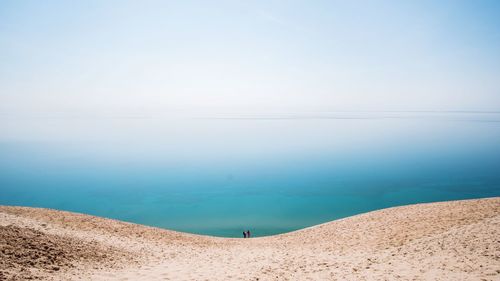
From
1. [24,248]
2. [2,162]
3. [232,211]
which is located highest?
[2,162]

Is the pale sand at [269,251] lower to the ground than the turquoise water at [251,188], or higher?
lower

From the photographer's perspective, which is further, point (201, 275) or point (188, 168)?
point (188, 168)

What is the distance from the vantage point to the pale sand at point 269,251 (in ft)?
33.0

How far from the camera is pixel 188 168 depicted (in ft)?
396

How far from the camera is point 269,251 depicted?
50.6 ft

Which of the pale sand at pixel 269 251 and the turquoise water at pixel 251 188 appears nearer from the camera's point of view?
the pale sand at pixel 269 251

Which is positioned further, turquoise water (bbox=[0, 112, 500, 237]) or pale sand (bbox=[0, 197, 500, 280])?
turquoise water (bbox=[0, 112, 500, 237])

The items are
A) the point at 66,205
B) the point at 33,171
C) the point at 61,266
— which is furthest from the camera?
the point at 33,171

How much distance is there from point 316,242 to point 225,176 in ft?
285

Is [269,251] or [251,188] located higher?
[251,188]

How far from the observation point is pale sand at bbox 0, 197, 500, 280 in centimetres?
1005

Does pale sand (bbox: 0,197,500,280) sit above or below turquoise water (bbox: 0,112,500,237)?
below

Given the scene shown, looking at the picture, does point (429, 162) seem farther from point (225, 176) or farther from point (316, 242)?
point (316, 242)

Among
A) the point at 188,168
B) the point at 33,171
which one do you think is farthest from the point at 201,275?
the point at 33,171
